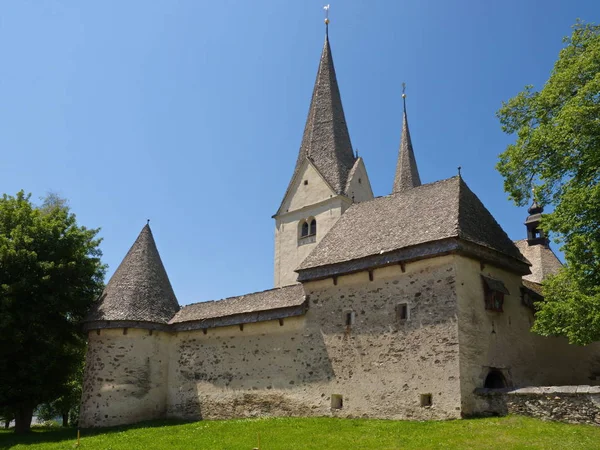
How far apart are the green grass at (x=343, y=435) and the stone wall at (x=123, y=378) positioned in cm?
160

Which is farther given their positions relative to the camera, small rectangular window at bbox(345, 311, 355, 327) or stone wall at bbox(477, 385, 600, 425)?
small rectangular window at bbox(345, 311, 355, 327)

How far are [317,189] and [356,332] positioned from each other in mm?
14719

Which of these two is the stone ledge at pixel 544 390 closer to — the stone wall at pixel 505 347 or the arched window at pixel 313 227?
the stone wall at pixel 505 347

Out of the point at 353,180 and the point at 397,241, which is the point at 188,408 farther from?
the point at 353,180

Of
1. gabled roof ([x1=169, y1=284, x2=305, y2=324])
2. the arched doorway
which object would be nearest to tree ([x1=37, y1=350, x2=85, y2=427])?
gabled roof ([x1=169, y1=284, x2=305, y2=324])

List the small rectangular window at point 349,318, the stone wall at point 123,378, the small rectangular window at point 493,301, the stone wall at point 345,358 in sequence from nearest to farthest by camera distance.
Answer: the stone wall at point 345,358
the small rectangular window at point 493,301
the small rectangular window at point 349,318
the stone wall at point 123,378

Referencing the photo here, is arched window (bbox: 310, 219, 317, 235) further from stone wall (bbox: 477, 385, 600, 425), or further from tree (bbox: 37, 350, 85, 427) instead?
stone wall (bbox: 477, 385, 600, 425)

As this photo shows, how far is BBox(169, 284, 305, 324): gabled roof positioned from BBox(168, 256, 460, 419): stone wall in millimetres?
653

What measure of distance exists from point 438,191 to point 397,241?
3073mm

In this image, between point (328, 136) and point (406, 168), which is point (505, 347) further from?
point (406, 168)

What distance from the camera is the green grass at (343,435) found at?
44.2 feet

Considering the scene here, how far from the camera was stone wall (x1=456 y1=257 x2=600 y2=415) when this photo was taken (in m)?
17.2

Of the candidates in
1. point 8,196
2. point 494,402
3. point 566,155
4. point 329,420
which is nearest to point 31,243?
point 8,196

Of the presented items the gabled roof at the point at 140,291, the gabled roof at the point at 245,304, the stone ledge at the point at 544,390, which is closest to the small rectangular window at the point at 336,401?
the gabled roof at the point at 245,304
